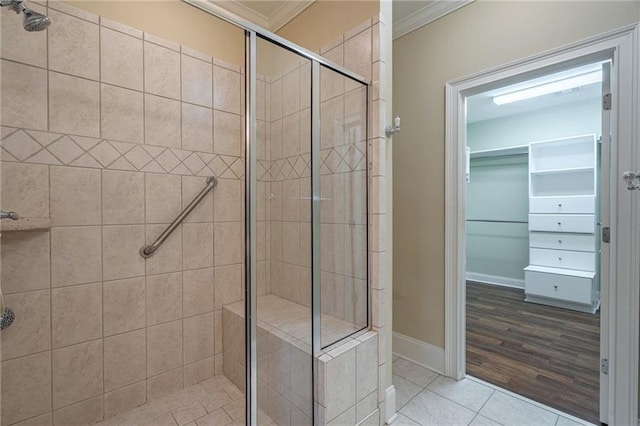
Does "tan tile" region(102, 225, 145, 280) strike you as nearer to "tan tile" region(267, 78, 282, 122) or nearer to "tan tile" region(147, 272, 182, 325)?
"tan tile" region(147, 272, 182, 325)

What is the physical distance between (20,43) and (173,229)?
3.58ft

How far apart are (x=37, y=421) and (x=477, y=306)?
12.6 feet

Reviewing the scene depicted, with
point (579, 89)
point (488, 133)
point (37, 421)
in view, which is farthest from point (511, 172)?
point (37, 421)

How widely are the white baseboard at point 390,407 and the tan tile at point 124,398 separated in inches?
54.6

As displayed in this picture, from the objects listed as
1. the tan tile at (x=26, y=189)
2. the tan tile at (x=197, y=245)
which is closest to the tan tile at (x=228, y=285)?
the tan tile at (x=197, y=245)

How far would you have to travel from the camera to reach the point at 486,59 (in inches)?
70.4

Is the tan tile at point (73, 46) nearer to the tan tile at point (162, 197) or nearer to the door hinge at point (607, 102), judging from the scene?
the tan tile at point (162, 197)

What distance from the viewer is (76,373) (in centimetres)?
140

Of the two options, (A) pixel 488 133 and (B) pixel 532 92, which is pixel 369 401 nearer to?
(B) pixel 532 92

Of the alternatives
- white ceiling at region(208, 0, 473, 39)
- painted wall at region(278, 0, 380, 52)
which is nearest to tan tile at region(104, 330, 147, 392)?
painted wall at region(278, 0, 380, 52)

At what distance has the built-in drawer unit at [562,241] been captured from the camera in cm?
324

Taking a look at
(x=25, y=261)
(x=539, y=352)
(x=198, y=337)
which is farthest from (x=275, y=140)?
(x=539, y=352)

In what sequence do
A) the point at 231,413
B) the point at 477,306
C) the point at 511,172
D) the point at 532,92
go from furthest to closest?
the point at 511,172, the point at 477,306, the point at 532,92, the point at 231,413

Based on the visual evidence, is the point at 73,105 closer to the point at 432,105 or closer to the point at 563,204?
the point at 432,105
